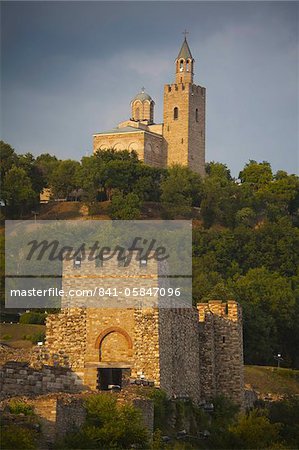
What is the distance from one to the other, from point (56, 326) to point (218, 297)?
1174 inches

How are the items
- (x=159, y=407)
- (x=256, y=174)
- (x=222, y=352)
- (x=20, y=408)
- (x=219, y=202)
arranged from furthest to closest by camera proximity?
1. (x=256, y=174)
2. (x=219, y=202)
3. (x=222, y=352)
4. (x=159, y=407)
5. (x=20, y=408)

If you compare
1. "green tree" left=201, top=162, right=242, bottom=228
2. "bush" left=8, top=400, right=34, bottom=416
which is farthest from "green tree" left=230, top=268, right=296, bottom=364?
"bush" left=8, top=400, right=34, bottom=416

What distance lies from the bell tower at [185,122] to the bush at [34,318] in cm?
5793

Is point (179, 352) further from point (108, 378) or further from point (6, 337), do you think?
point (6, 337)

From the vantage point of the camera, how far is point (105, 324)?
86.4 ft

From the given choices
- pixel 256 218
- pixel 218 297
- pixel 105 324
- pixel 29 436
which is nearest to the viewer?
pixel 29 436

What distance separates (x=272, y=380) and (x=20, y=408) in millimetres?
23528

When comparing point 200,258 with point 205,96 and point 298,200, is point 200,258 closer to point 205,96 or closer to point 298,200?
point 298,200

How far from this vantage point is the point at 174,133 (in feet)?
379

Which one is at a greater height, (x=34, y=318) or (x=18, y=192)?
(x=18, y=192)

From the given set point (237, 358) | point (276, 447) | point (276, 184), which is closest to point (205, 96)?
point (276, 184)

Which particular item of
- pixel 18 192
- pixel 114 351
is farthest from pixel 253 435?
pixel 18 192

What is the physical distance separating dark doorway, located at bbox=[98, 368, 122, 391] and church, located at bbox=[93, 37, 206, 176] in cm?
8577

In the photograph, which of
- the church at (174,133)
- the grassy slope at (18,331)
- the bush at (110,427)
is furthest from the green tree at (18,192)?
the bush at (110,427)
